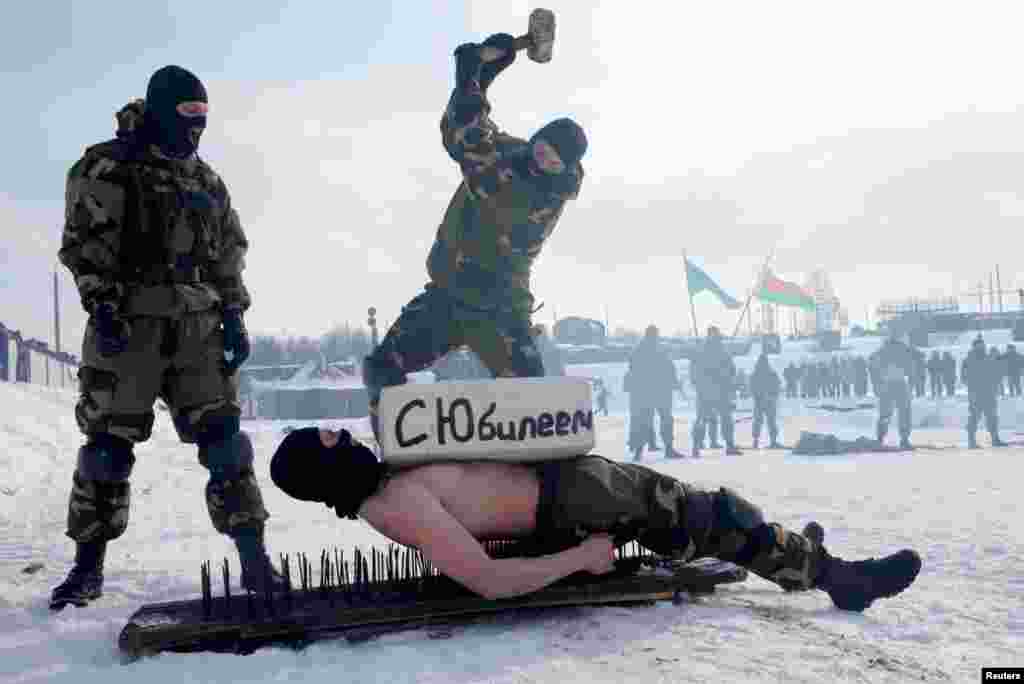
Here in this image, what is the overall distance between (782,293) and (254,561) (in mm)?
Answer: 29599

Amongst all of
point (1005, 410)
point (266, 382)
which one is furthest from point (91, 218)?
point (266, 382)

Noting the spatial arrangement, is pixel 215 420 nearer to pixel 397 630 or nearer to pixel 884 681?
pixel 397 630

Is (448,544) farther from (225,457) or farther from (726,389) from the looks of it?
(726,389)

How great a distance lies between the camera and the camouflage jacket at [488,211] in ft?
13.3

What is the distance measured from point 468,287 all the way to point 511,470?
1.49 m

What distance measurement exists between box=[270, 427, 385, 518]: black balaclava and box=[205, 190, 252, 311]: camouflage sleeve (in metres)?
1.23

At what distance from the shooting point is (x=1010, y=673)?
2.31m

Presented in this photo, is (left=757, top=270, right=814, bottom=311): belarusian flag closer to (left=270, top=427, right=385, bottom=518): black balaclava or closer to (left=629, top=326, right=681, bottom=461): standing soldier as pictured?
(left=629, top=326, right=681, bottom=461): standing soldier

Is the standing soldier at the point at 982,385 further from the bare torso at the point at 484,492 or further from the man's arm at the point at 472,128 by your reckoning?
the bare torso at the point at 484,492

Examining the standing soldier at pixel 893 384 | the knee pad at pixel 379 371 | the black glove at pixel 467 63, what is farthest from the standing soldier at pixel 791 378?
the knee pad at pixel 379 371

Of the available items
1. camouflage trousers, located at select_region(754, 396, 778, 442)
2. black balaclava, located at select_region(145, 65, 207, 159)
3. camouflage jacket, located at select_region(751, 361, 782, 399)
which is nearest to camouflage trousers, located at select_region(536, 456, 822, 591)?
black balaclava, located at select_region(145, 65, 207, 159)

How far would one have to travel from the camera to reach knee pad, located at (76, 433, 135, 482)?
3127 millimetres

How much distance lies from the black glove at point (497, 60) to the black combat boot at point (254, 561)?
2.33 meters

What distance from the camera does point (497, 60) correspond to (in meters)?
4.10
